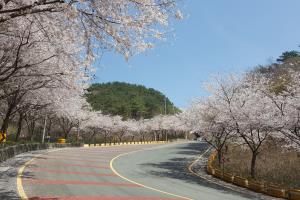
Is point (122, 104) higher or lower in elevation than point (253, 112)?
higher

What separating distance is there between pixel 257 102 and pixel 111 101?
99902 millimetres

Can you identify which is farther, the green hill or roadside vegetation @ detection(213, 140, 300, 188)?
the green hill

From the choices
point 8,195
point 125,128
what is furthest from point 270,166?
point 125,128

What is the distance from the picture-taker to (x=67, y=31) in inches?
412

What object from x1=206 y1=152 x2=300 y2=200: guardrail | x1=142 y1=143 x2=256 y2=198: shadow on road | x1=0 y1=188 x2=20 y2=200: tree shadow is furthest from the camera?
x1=142 y1=143 x2=256 y2=198: shadow on road

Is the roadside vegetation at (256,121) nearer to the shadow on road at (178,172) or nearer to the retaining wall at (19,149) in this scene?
the shadow on road at (178,172)

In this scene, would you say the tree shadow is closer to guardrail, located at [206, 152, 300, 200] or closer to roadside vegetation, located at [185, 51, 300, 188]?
guardrail, located at [206, 152, 300, 200]

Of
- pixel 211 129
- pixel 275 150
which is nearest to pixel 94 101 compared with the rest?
pixel 275 150

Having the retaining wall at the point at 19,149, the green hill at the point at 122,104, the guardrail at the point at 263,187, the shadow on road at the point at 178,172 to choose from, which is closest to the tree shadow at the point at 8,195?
the retaining wall at the point at 19,149

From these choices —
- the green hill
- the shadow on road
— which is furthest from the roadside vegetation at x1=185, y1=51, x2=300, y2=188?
the green hill

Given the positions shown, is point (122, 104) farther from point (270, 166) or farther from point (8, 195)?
point (8, 195)

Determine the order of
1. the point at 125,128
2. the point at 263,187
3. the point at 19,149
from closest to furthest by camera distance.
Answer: the point at 263,187 → the point at 19,149 → the point at 125,128

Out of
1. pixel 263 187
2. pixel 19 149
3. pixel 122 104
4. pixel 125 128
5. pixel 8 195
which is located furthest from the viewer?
pixel 122 104

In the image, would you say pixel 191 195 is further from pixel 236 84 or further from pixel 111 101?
pixel 111 101
